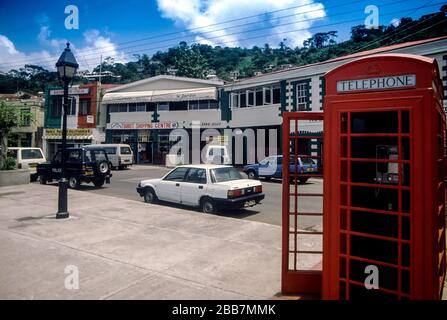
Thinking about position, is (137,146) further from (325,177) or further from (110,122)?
(325,177)

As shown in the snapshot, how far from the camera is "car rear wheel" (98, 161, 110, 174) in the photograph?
631 inches

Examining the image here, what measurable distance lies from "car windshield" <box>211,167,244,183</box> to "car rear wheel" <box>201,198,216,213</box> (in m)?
0.64

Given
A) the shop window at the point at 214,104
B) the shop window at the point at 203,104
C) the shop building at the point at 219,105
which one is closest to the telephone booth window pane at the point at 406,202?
the shop building at the point at 219,105

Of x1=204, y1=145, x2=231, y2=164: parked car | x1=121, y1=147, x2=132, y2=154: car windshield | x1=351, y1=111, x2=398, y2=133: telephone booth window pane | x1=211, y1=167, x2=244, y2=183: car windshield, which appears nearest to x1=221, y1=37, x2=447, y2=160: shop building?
x1=204, y1=145, x2=231, y2=164: parked car

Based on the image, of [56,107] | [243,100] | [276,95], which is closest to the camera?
[276,95]

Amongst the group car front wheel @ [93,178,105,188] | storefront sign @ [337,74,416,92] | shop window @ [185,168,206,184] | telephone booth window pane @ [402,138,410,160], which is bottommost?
car front wheel @ [93,178,105,188]

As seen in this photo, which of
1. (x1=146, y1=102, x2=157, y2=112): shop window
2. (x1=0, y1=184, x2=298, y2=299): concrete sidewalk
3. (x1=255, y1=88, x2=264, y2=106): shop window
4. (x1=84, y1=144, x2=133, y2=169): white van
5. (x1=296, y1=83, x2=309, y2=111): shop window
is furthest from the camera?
(x1=146, y1=102, x2=157, y2=112): shop window

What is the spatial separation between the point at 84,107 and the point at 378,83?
3700 centimetres

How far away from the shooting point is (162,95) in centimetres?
3198

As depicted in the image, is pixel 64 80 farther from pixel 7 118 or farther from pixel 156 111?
pixel 156 111

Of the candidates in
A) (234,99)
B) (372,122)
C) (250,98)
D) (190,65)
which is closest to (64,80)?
(372,122)

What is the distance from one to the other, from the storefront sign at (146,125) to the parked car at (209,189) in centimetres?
2158

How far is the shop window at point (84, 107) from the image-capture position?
1415 inches

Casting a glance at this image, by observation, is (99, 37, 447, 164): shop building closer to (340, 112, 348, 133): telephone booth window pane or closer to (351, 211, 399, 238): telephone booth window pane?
(340, 112, 348, 133): telephone booth window pane
